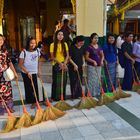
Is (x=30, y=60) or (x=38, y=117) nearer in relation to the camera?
(x=38, y=117)

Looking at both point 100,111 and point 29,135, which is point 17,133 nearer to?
point 29,135

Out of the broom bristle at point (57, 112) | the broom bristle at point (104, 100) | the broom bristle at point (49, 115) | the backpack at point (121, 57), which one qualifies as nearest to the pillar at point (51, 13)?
the backpack at point (121, 57)

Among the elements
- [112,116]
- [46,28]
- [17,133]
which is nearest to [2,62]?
[17,133]

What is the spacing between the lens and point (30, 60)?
6.82 meters

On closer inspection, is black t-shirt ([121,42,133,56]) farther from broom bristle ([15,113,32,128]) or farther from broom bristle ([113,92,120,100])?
broom bristle ([15,113,32,128])

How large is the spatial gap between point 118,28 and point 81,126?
14.7 metres

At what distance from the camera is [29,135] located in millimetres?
5566

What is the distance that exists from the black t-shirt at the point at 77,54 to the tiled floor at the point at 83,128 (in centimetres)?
121

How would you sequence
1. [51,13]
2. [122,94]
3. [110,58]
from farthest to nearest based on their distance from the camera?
[51,13], [110,58], [122,94]

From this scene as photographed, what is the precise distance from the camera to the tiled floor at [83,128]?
5.45 meters

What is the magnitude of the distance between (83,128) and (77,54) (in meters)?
2.19

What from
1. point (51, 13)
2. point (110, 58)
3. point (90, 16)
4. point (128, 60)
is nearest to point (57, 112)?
point (110, 58)

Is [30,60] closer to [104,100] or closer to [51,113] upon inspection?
[51,113]

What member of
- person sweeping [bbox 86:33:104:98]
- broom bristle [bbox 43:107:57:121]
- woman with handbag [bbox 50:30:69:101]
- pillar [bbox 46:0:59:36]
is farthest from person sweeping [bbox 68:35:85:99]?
pillar [bbox 46:0:59:36]
